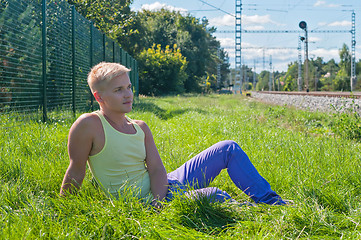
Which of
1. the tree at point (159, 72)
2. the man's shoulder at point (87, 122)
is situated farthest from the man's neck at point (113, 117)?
the tree at point (159, 72)

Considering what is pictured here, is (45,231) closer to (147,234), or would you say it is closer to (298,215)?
(147,234)

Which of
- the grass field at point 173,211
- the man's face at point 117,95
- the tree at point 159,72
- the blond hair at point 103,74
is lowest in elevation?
the grass field at point 173,211

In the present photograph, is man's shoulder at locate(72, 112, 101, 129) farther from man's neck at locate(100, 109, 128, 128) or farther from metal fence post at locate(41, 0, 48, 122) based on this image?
metal fence post at locate(41, 0, 48, 122)

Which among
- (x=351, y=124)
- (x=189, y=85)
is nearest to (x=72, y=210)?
(x=351, y=124)

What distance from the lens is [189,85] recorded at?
4081 centimetres

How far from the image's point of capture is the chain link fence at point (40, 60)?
201 inches

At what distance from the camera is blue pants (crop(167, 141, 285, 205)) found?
8.92ft

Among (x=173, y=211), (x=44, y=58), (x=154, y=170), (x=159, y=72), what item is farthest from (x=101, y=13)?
(x=173, y=211)

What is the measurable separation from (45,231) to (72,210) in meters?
0.32

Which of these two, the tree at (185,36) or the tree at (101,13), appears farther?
the tree at (185,36)

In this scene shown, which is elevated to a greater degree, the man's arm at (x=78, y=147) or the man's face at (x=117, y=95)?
the man's face at (x=117, y=95)

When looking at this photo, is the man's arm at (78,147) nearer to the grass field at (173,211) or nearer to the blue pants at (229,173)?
the grass field at (173,211)

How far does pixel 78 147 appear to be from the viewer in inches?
95.7

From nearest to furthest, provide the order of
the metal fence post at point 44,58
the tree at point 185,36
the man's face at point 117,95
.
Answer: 1. the man's face at point 117,95
2. the metal fence post at point 44,58
3. the tree at point 185,36
